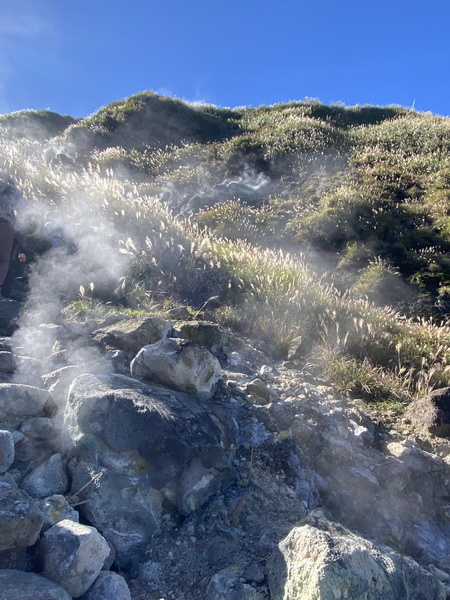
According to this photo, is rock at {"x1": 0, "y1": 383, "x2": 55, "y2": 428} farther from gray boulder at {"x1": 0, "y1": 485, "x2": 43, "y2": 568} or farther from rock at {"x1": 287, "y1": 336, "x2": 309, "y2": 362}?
rock at {"x1": 287, "y1": 336, "x2": 309, "y2": 362}

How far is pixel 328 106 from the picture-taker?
85.1 feet

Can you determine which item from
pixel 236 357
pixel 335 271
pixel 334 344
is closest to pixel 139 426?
pixel 236 357

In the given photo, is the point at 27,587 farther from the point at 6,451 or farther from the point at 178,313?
the point at 178,313

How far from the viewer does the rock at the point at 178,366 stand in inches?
158

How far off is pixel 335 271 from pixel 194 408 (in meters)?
8.64

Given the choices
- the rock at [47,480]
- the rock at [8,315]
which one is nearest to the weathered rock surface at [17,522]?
the rock at [47,480]

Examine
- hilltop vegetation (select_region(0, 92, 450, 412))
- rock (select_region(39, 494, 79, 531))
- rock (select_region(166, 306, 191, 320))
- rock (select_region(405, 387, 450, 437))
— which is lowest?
rock (select_region(39, 494, 79, 531))

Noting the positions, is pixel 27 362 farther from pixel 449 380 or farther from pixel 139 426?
pixel 449 380

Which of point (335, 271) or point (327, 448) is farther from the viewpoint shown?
point (335, 271)

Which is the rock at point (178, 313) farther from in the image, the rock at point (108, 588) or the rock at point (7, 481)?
the rock at point (108, 588)

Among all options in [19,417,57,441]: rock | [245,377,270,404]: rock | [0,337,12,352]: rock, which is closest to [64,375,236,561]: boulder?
[19,417,57,441]: rock

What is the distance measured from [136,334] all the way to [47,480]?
173 cm

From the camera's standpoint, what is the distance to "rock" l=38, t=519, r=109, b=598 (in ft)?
8.18

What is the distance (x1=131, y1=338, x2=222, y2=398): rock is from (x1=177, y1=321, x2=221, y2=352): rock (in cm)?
70
